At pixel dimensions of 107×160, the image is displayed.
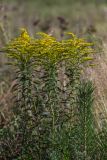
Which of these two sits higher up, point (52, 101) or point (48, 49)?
point (48, 49)

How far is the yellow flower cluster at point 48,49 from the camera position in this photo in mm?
5586

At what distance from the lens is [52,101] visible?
5.82 m

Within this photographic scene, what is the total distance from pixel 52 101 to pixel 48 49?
0.59 m

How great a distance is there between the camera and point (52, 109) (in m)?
5.82

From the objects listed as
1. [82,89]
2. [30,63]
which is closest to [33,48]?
[30,63]

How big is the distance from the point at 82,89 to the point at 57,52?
0.50 metres

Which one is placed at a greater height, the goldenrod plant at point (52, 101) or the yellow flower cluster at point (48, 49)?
the yellow flower cluster at point (48, 49)

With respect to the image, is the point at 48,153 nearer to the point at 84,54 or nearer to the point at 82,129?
the point at 82,129

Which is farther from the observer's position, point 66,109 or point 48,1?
point 48,1

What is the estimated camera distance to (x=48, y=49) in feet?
18.3

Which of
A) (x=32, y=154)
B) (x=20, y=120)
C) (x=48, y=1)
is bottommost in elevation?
(x=32, y=154)

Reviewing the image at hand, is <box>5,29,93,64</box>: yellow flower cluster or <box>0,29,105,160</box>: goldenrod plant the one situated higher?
<box>5,29,93,64</box>: yellow flower cluster

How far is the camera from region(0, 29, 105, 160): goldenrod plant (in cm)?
558

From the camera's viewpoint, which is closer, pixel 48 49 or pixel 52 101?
pixel 48 49
